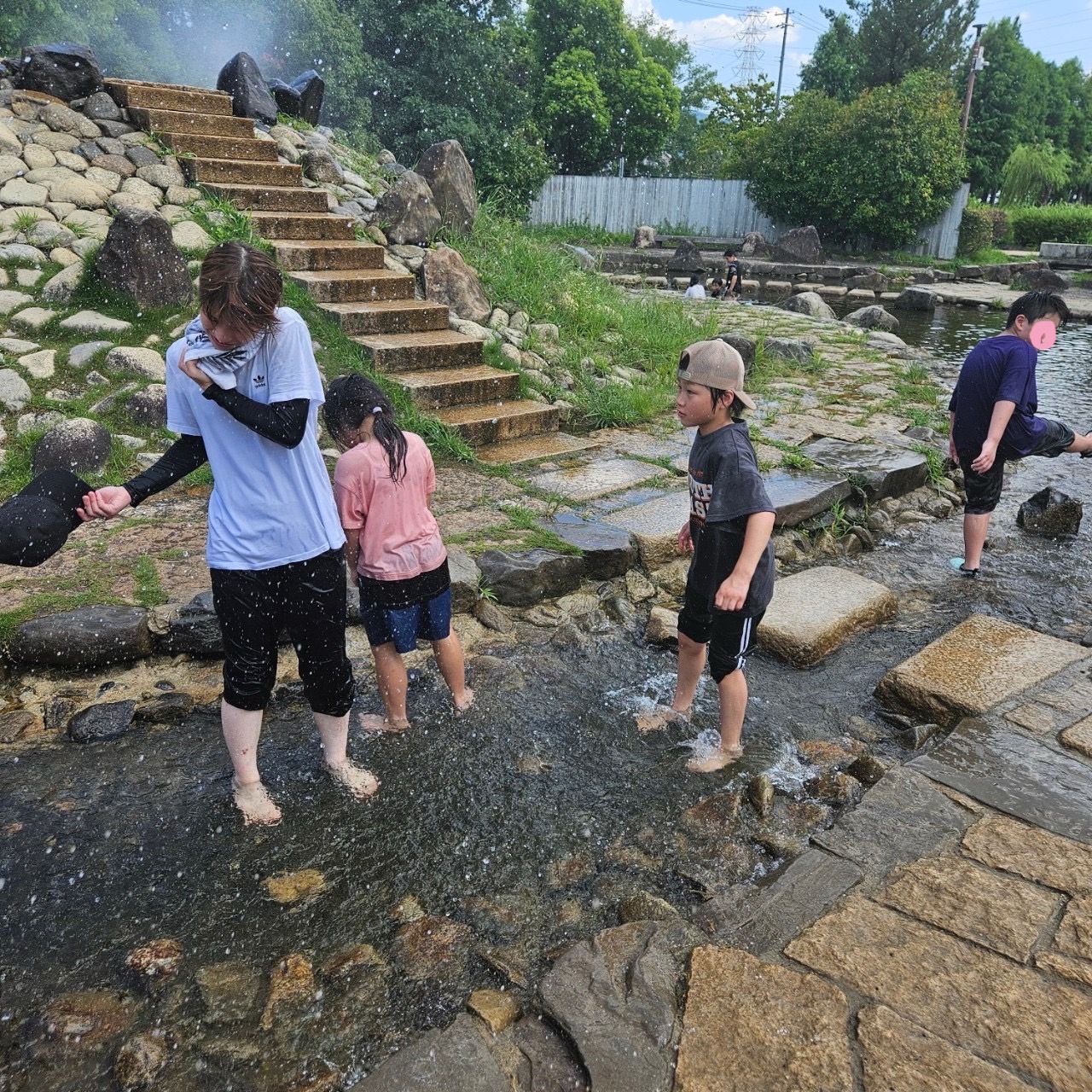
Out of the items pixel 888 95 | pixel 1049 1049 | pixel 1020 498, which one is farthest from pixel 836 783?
pixel 888 95

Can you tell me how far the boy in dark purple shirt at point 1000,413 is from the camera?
4.50m

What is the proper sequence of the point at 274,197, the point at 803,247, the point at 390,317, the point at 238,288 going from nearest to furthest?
the point at 238,288 → the point at 390,317 → the point at 274,197 → the point at 803,247

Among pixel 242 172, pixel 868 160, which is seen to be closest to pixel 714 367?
pixel 242 172

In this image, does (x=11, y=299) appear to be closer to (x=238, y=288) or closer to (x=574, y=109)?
(x=238, y=288)

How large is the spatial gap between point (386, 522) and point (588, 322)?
6.01 meters

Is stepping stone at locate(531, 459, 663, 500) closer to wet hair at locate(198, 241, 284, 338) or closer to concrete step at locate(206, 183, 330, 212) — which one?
wet hair at locate(198, 241, 284, 338)

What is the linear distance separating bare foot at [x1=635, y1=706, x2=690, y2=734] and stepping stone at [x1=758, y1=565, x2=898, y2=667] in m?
0.81

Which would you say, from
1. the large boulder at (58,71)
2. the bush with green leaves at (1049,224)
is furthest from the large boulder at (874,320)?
the bush with green leaves at (1049,224)

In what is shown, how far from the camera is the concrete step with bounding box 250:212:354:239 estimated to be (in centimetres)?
715

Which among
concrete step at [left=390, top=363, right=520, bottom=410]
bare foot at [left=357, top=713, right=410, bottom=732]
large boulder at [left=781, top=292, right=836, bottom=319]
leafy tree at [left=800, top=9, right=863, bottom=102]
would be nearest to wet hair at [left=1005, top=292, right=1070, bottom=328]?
concrete step at [left=390, top=363, right=520, bottom=410]

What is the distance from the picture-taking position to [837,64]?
3338 centimetres

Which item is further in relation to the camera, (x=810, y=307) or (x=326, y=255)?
(x=810, y=307)

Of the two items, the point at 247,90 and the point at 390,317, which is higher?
the point at 247,90

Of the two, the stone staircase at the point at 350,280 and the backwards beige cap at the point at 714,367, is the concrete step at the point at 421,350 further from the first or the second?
the backwards beige cap at the point at 714,367
